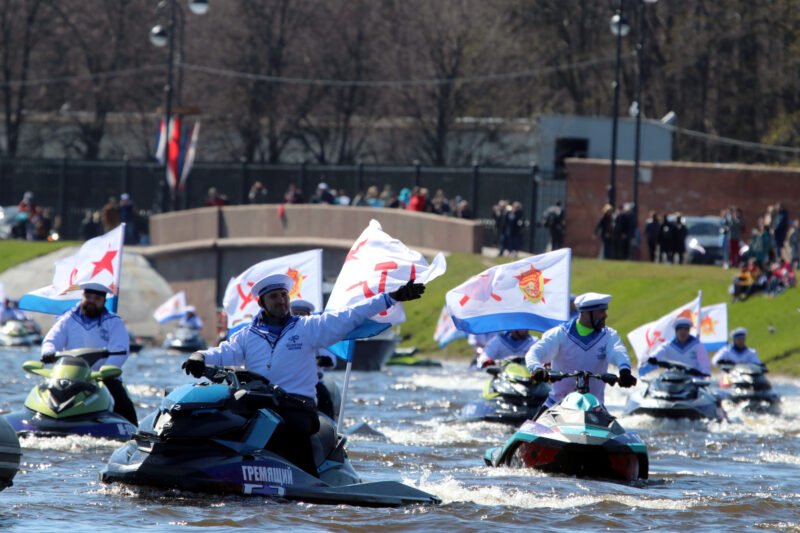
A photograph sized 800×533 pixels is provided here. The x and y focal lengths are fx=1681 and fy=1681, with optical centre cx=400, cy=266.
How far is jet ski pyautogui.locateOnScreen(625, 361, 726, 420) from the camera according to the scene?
67.8 ft

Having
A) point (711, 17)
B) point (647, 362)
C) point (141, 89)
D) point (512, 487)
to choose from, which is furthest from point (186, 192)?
point (512, 487)

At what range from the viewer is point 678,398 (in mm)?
20766

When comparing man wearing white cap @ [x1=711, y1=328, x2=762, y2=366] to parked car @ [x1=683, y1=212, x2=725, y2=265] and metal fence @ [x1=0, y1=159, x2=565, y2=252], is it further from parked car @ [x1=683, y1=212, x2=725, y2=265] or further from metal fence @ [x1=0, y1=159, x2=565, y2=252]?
metal fence @ [x1=0, y1=159, x2=565, y2=252]

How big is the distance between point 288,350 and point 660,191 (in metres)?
34.5

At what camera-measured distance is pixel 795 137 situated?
2053 inches

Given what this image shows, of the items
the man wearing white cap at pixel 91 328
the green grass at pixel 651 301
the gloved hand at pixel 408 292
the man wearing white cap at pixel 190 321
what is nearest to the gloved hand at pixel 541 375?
the gloved hand at pixel 408 292

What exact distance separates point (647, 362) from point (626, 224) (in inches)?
774

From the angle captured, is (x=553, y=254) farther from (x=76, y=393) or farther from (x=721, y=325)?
(x=721, y=325)

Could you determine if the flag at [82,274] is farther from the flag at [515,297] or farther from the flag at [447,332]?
the flag at [447,332]

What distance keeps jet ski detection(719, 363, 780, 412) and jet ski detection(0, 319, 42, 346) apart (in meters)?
19.2

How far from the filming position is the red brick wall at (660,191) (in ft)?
145

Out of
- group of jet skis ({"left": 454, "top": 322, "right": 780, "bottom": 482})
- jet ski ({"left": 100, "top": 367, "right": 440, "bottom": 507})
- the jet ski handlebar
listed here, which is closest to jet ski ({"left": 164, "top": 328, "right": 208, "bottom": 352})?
group of jet skis ({"left": 454, "top": 322, "right": 780, "bottom": 482})

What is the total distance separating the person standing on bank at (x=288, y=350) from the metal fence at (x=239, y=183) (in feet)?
101

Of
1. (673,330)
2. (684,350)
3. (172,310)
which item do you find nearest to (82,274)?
(684,350)
